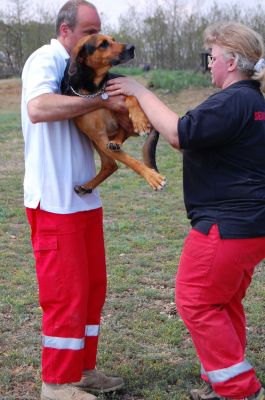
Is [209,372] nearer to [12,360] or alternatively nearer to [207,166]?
[207,166]

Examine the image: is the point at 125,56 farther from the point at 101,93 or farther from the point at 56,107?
the point at 56,107

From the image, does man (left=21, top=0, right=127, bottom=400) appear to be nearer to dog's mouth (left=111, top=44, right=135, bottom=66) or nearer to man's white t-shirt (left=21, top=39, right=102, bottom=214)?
man's white t-shirt (left=21, top=39, right=102, bottom=214)

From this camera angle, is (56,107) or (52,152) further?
(52,152)

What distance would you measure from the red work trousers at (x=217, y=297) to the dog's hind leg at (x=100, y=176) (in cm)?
66

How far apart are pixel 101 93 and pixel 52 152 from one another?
42 cm

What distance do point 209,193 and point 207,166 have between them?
14 cm

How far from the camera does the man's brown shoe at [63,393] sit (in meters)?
3.60

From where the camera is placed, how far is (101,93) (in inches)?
135

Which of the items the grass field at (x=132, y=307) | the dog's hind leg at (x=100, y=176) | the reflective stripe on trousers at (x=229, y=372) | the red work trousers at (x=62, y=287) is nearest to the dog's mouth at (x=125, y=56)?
the dog's hind leg at (x=100, y=176)

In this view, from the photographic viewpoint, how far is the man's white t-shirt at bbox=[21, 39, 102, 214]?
135 inches

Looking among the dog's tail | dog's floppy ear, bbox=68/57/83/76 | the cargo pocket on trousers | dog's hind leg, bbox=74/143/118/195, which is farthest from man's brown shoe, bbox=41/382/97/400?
dog's floppy ear, bbox=68/57/83/76

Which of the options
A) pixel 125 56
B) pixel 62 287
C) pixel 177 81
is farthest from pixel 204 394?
pixel 177 81

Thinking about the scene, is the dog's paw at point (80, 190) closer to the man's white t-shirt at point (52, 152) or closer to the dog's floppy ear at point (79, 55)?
the man's white t-shirt at point (52, 152)

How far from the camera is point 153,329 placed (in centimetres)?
493
